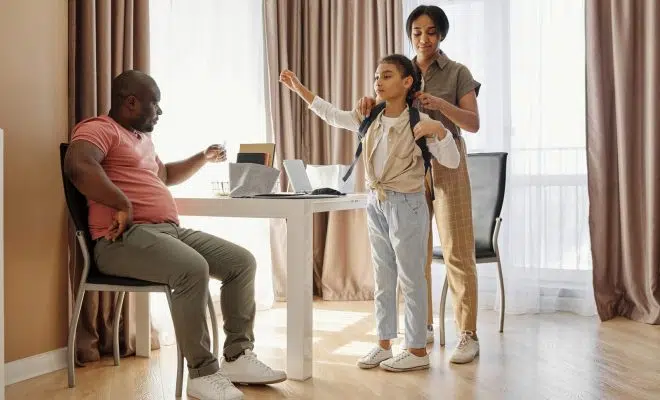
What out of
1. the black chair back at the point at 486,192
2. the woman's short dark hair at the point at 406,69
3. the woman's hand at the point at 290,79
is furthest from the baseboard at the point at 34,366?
the black chair back at the point at 486,192

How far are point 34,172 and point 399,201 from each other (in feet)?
4.26

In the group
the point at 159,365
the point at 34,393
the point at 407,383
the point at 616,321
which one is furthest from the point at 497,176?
the point at 34,393

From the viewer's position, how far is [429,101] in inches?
101

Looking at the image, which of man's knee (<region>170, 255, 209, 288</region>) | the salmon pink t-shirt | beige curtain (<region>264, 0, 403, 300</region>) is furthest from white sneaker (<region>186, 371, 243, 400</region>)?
beige curtain (<region>264, 0, 403, 300</region>)

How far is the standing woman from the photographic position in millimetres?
2729

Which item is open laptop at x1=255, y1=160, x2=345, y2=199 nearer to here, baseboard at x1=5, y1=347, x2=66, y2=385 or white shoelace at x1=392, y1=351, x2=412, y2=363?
white shoelace at x1=392, y1=351, x2=412, y2=363

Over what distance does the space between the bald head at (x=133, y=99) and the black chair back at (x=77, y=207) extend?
0.93ft

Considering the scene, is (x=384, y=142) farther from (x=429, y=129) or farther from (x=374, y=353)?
(x=374, y=353)

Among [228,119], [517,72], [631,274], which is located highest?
[517,72]

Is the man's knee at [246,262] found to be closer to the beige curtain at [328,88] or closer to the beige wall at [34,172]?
the beige wall at [34,172]

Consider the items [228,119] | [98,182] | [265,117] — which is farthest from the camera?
[265,117]

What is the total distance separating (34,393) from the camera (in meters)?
2.33

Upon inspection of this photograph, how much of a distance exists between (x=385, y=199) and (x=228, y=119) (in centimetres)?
147

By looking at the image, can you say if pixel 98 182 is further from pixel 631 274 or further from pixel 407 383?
pixel 631 274
